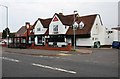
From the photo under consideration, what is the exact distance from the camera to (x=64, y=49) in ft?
119

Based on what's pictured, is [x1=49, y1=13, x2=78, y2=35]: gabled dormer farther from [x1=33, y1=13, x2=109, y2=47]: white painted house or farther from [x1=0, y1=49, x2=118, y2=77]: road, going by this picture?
[x1=0, y1=49, x2=118, y2=77]: road

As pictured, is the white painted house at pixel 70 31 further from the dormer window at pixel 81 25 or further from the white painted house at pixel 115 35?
the white painted house at pixel 115 35

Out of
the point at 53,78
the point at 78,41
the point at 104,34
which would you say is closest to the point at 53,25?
the point at 78,41

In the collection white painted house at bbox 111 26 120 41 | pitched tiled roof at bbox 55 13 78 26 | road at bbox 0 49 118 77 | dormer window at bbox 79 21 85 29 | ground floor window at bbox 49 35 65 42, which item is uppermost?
pitched tiled roof at bbox 55 13 78 26

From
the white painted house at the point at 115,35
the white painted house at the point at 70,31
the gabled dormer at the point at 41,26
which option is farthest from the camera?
the gabled dormer at the point at 41,26

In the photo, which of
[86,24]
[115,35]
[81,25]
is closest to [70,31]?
[81,25]

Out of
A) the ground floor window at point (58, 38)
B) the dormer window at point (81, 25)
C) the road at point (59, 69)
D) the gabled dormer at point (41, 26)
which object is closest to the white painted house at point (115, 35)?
the dormer window at point (81, 25)

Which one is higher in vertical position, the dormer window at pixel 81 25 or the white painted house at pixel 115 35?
the dormer window at pixel 81 25

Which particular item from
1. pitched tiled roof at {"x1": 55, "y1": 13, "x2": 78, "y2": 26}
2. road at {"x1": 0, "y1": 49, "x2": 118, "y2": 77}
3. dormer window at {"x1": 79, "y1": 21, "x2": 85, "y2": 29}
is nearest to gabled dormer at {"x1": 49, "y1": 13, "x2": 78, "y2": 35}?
pitched tiled roof at {"x1": 55, "y1": 13, "x2": 78, "y2": 26}

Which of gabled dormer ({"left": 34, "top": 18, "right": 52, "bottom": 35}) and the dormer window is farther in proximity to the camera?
gabled dormer ({"left": 34, "top": 18, "right": 52, "bottom": 35})

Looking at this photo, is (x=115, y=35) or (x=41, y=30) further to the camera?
(x=41, y=30)

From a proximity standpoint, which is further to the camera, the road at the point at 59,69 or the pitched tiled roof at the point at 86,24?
the pitched tiled roof at the point at 86,24

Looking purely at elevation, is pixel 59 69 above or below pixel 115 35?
below

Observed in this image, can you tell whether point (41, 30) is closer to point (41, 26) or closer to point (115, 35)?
point (41, 26)
